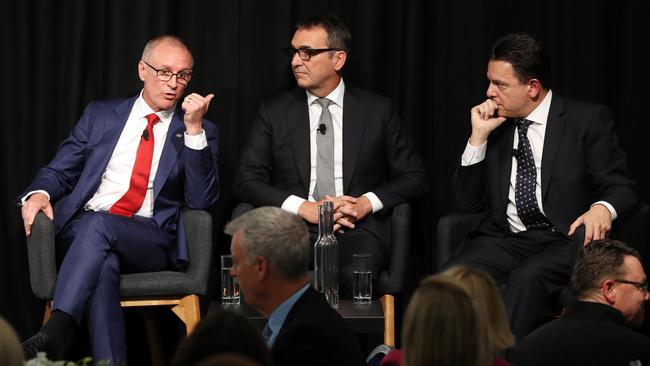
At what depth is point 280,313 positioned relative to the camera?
3.10 metres

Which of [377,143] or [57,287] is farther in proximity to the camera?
[377,143]

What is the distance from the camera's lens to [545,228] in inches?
194

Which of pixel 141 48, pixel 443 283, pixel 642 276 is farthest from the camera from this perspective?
pixel 141 48

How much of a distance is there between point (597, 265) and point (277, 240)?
1147 mm

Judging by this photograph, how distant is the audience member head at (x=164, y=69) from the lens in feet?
16.8

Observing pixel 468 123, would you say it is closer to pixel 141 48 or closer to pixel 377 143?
pixel 377 143

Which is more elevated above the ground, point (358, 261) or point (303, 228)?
point (303, 228)

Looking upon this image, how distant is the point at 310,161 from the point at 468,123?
0.94 m

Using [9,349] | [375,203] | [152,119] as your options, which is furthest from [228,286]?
[9,349]

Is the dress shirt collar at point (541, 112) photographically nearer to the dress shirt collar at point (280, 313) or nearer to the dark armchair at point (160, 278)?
the dark armchair at point (160, 278)

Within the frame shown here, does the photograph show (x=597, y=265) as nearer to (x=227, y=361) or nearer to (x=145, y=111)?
(x=227, y=361)

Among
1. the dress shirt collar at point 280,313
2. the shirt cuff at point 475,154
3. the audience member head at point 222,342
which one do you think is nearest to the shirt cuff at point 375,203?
the shirt cuff at point 475,154

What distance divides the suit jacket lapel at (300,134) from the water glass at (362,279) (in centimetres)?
76

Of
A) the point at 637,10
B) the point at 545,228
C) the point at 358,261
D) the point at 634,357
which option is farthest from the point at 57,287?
the point at 637,10
